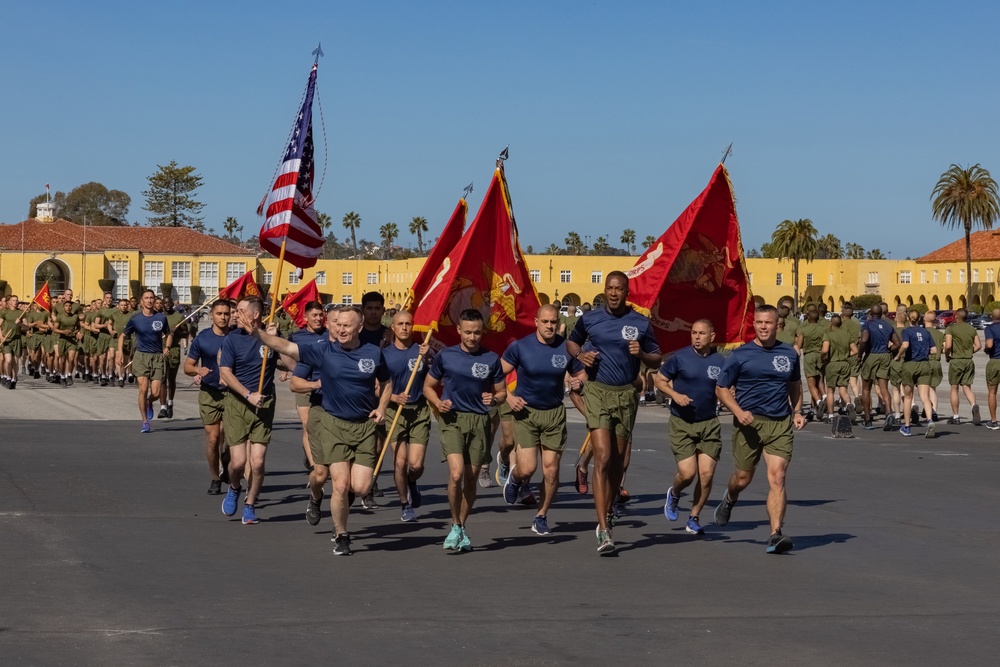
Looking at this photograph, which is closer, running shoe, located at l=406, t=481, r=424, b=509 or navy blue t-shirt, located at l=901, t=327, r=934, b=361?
running shoe, located at l=406, t=481, r=424, b=509

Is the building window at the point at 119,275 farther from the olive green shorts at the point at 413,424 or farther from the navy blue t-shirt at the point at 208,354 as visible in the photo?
the olive green shorts at the point at 413,424

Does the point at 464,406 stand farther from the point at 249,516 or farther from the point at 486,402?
the point at 249,516

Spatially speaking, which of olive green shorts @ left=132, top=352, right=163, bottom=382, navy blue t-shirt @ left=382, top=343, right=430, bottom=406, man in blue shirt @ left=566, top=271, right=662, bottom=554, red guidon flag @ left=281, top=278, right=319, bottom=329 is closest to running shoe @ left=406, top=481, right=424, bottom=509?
navy blue t-shirt @ left=382, top=343, right=430, bottom=406

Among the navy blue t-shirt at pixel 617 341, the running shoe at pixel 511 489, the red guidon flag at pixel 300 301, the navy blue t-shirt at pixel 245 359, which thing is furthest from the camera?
the red guidon flag at pixel 300 301

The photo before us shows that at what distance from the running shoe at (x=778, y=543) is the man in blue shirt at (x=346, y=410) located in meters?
2.80

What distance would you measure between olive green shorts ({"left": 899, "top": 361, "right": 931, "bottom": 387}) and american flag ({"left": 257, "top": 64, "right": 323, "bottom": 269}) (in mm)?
10438

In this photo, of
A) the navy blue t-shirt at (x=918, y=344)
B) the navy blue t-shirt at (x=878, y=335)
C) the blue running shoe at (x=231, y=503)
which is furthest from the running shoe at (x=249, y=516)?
the navy blue t-shirt at (x=878, y=335)

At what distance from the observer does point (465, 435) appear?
9.90 metres

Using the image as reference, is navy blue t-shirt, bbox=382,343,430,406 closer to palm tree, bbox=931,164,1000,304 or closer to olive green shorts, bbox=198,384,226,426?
olive green shorts, bbox=198,384,226,426

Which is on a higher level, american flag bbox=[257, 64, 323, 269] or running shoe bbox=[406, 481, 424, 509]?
american flag bbox=[257, 64, 323, 269]

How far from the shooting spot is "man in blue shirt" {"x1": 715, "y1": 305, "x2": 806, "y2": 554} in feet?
32.9

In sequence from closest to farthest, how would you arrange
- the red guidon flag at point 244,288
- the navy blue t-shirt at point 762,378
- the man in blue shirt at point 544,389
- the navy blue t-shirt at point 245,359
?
the navy blue t-shirt at point 762,378
the man in blue shirt at point 544,389
the navy blue t-shirt at point 245,359
the red guidon flag at point 244,288

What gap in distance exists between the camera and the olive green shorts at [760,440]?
10000mm

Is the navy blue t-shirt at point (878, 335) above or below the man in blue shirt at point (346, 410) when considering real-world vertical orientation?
above
